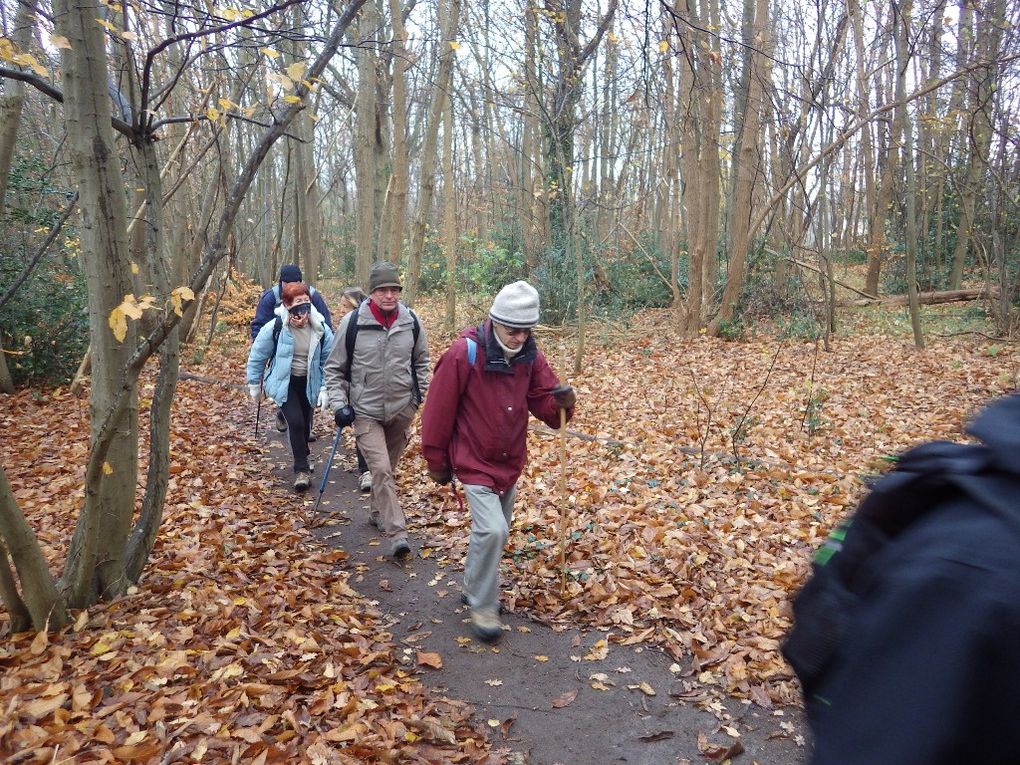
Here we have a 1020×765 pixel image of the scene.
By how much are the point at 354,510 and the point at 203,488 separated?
1.71 meters

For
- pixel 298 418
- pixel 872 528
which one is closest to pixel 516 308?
pixel 872 528

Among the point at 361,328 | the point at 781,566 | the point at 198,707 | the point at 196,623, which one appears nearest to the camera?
the point at 198,707

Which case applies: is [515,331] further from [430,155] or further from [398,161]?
[430,155]

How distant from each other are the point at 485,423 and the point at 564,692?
1715 millimetres

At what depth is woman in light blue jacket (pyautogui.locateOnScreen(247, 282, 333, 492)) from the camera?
7.46 m

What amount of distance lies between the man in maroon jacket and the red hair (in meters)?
3.39

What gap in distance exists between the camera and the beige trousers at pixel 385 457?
233 inches

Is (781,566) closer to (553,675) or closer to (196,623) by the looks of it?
(553,675)

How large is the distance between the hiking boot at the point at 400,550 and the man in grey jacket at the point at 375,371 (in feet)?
0.53

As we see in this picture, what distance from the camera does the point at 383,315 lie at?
6.21m

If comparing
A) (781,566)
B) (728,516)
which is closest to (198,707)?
(781,566)

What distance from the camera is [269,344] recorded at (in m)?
7.55

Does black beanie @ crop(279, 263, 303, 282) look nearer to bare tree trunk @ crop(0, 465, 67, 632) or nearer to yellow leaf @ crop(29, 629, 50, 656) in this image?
bare tree trunk @ crop(0, 465, 67, 632)

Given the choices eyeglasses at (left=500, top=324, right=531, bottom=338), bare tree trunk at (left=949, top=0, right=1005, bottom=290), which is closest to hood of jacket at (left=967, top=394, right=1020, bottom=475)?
eyeglasses at (left=500, top=324, right=531, bottom=338)
